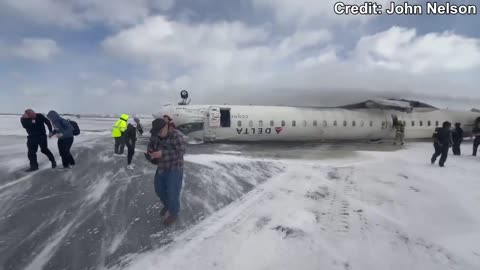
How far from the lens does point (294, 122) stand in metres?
19.8

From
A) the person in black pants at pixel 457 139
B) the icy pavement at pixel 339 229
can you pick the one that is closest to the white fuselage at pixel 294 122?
the person in black pants at pixel 457 139

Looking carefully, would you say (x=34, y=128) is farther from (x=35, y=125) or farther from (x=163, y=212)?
(x=163, y=212)

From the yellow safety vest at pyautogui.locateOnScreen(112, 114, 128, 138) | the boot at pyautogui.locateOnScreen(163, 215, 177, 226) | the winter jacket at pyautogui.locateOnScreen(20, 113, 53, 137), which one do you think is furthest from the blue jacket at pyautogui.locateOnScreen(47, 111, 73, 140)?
the boot at pyautogui.locateOnScreen(163, 215, 177, 226)

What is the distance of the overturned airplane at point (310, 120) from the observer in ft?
61.6

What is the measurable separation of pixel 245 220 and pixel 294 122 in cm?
1465

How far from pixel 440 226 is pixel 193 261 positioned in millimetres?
4501

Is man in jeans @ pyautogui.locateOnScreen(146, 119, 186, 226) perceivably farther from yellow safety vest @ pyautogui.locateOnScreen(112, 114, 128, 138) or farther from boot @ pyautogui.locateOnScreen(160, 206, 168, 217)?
yellow safety vest @ pyautogui.locateOnScreen(112, 114, 128, 138)

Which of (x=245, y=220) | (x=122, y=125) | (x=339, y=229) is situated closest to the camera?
(x=339, y=229)

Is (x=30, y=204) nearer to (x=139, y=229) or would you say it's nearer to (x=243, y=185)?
(x=139, y=229)

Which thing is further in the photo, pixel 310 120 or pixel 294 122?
pixel 310 120

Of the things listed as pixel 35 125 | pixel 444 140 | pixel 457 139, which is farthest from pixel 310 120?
pixel 35 125

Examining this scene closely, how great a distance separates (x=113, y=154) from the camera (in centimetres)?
1277

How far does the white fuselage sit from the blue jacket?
380 inches

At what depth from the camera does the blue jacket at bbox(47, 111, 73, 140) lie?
29.1 ft
